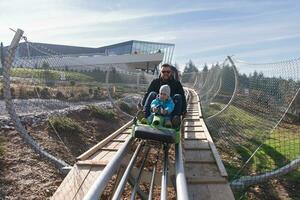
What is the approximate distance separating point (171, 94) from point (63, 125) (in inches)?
147

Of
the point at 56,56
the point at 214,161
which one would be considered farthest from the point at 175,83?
the point at 56,56

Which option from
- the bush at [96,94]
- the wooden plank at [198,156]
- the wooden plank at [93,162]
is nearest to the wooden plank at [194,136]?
the wooden plank at [198,156]

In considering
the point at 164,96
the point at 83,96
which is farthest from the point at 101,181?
the point at 83,96

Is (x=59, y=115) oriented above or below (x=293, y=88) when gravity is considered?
below

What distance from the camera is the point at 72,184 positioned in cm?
428

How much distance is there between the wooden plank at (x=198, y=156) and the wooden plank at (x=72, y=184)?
149 centimetres

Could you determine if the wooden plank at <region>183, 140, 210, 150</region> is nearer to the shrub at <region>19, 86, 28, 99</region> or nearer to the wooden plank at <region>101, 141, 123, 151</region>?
the wooden plank at <region>101, 141, 123, 151</region>

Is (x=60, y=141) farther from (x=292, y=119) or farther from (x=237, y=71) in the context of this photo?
(x=292, y=119)

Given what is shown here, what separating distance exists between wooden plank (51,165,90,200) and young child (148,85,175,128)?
1163 mm

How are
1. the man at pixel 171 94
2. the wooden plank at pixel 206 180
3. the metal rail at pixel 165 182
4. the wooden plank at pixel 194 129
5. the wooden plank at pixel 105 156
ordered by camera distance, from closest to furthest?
the metal rail at pixel 165 182 → the wooden plank at pixel 206 180 → the wooden plank at pixel 105 156 → the man at pixel 171 94 → the wooden plank at pixel 194 129

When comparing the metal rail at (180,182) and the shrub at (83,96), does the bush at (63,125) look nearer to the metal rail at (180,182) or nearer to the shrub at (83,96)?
the metal rail at (180,182)

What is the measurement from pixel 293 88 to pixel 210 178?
2.83m

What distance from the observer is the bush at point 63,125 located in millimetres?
8781

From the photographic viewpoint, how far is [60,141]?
320 inches
